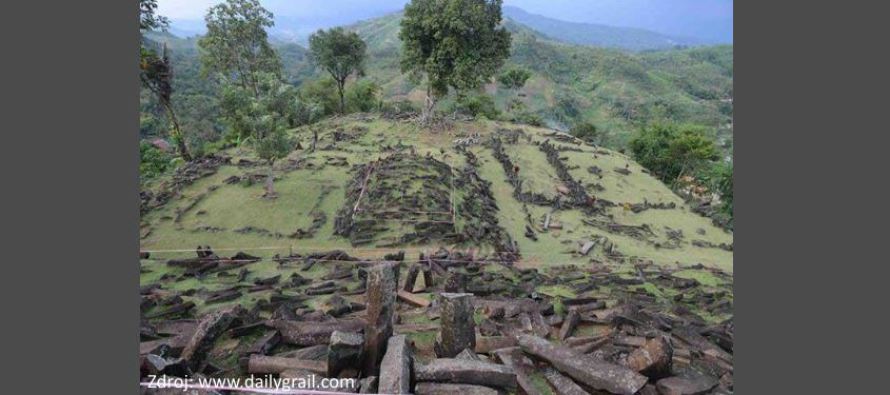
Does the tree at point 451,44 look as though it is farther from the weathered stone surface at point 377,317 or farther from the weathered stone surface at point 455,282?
the weathered stone surface at point 377,317

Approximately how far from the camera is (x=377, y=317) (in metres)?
4.24

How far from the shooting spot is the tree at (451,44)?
30.2ft

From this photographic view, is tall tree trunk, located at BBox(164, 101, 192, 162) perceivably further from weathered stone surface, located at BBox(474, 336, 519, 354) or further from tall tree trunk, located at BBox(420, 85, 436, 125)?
weathered stone surface, located at BBox(474, 336, 519, 354)

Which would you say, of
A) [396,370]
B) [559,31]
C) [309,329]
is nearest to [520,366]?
[396,370]

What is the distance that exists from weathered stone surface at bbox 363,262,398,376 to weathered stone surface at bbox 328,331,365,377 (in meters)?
0.12

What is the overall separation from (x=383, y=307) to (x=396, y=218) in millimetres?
3540

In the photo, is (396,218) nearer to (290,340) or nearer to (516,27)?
(290,340)

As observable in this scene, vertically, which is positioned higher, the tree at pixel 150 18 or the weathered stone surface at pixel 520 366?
the tree at pixel 150 18

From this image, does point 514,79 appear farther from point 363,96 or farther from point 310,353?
point 310,353

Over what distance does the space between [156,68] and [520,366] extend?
6.51m

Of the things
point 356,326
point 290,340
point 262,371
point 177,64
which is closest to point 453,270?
point 356,326

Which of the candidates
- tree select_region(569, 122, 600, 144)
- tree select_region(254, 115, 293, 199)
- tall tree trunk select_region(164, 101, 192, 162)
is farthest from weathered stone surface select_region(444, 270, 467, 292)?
tree select_region(569, 122, 600, 144)

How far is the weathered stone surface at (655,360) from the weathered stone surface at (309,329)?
9.36ft

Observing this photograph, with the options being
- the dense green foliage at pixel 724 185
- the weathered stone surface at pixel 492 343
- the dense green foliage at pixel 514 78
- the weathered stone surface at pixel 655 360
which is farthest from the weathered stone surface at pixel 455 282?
the dense green foliage at pixel 514 78
